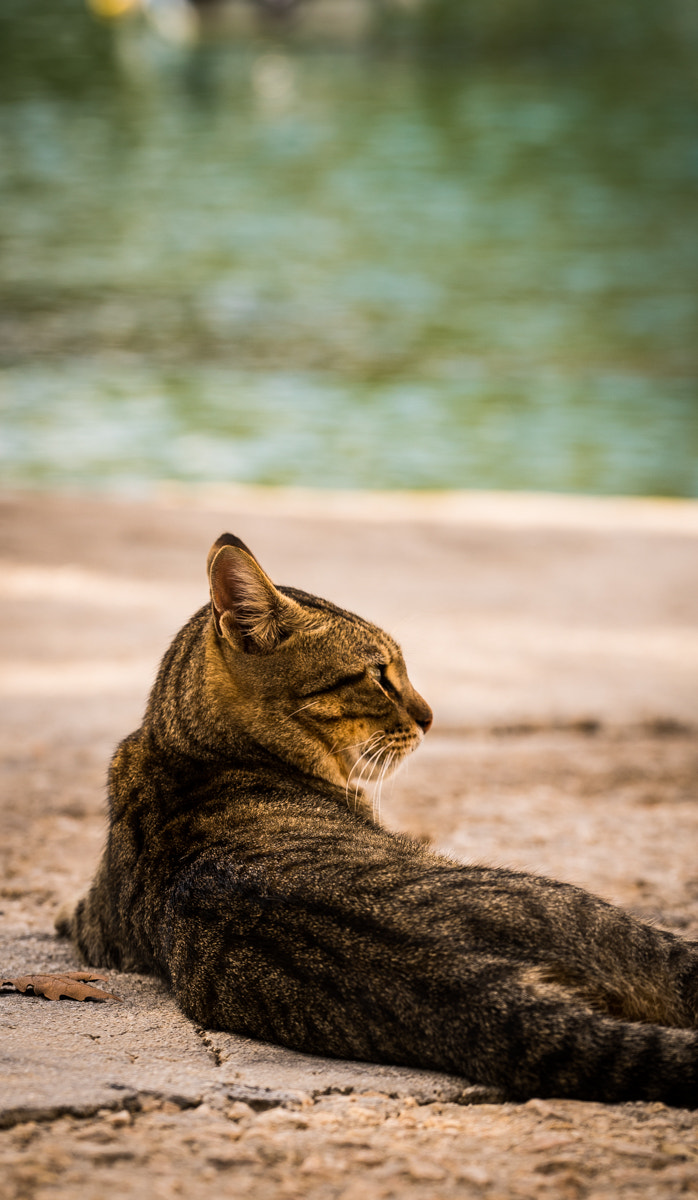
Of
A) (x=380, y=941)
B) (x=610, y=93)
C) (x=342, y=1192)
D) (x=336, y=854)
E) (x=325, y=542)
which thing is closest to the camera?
(x=342, y=1192)

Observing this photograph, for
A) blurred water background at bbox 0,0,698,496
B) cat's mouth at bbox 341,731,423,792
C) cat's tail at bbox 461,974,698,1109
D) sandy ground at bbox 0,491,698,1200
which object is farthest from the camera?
blurred water background at bbox 0,0,698,496

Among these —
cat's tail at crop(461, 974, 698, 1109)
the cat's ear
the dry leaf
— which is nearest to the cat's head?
the cat's ear

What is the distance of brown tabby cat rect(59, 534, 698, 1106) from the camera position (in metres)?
1.72

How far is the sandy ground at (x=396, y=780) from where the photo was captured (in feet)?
5.11

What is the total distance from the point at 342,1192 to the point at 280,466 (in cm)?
803

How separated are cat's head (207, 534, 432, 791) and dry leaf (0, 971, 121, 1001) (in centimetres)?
55

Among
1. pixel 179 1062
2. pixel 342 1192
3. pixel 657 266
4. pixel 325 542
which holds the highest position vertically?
pixel 657 266

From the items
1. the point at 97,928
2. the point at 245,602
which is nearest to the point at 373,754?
the point at 245,602

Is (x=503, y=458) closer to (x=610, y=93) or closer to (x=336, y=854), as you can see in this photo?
(x=610, y=93)

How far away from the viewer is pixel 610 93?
559 inches

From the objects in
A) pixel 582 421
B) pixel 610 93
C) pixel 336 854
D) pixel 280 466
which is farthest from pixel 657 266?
pixel 336 854

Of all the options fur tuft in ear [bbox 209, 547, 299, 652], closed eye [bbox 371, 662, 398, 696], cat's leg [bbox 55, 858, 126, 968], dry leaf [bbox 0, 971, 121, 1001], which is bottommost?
dry leaf [bbox 0, 971, 121, 1001]

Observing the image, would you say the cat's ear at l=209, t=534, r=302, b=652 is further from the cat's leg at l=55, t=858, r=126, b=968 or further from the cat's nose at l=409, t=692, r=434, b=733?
the cat's leg at l=55, t=858, r=126, b=968

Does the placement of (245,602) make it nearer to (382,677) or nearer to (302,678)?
(302,678)
